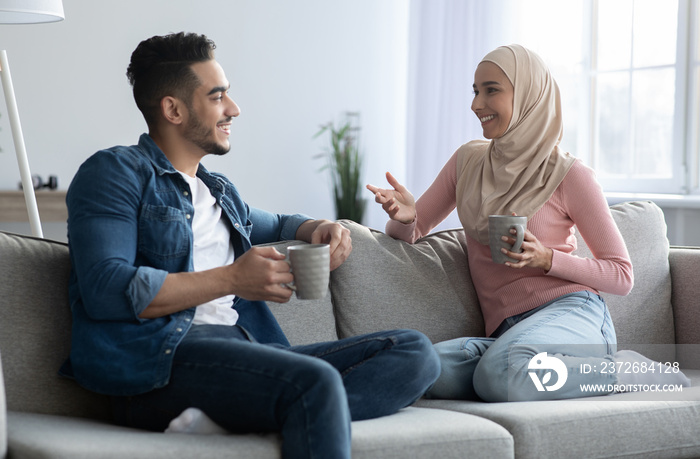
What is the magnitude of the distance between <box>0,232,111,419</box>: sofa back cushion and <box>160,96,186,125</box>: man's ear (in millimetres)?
410

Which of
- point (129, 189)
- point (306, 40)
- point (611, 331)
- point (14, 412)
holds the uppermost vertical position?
point (306, 40)

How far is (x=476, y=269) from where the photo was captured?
223 centimetres

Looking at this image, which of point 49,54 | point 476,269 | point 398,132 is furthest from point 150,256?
point 398,132

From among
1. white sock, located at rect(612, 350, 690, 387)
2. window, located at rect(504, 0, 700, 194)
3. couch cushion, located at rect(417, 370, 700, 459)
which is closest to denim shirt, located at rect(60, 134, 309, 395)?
couch cushion, located at rect(417, 370, 700, 459)

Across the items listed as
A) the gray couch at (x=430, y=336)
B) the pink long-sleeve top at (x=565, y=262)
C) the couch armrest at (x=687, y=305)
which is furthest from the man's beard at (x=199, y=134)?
the couch armrest at (x=687, y=305)

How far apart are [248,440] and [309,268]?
34cm

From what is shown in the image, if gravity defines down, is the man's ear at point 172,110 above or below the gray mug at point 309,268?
above

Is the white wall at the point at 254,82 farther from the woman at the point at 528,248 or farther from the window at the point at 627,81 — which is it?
the woman at the point at 528,248

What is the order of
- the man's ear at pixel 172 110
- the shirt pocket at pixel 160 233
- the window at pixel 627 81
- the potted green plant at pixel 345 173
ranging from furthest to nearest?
the potted green plant at pixel 345 173, the window at pixel 627 81, the man's ear at pixel 172 110, the shirt pocket at pixel 160 233

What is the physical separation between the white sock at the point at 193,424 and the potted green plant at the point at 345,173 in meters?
3.36

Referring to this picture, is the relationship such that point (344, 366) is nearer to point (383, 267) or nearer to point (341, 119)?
point (383, 267)

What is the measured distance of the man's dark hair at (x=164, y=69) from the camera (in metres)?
1.73

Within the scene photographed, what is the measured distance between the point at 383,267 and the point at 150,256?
772mm

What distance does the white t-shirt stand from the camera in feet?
5.42
